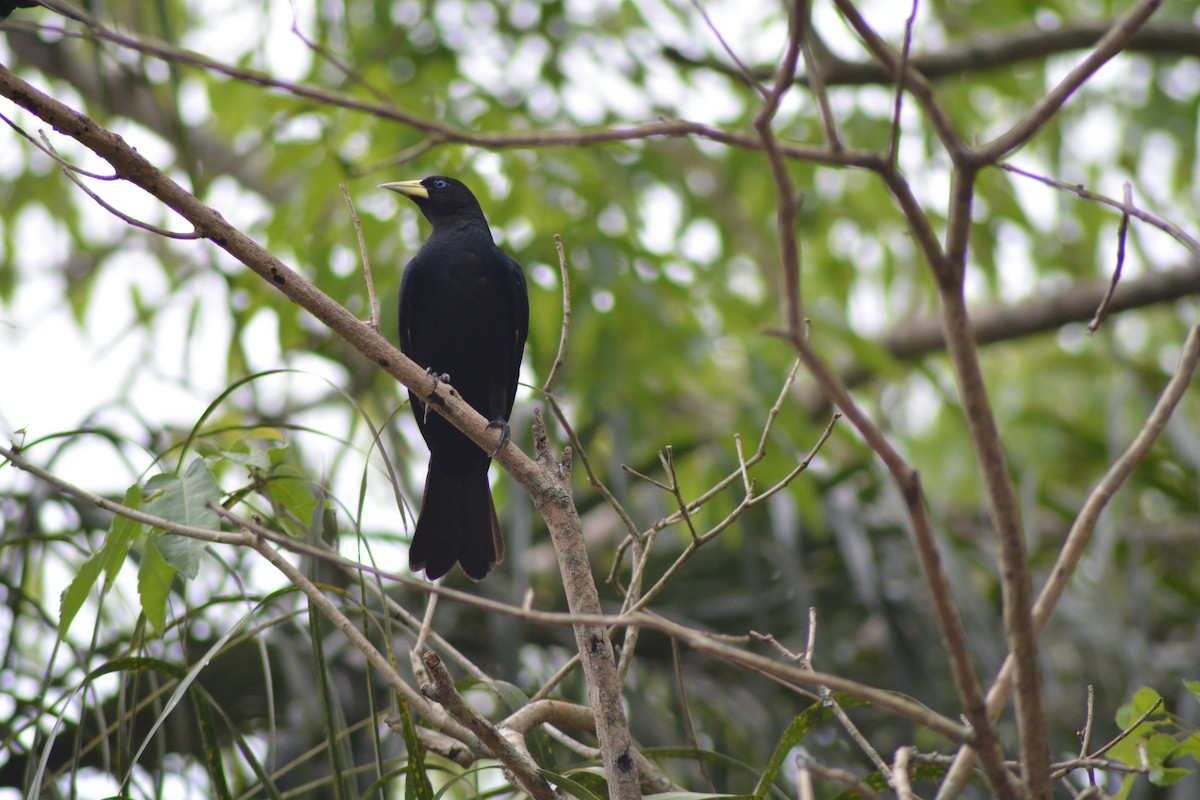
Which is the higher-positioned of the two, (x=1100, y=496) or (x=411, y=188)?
(x=411, y=188)

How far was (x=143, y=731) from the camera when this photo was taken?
3.36m

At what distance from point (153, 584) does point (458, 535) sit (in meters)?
1.35

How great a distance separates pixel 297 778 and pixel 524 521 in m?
1.13

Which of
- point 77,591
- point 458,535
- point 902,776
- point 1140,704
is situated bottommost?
point 902,776

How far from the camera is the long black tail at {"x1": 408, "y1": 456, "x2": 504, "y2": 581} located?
3.21 meters

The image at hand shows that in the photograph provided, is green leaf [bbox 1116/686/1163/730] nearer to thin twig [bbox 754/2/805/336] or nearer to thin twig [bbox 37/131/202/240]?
thin twig [bbox 754/2/805/336]

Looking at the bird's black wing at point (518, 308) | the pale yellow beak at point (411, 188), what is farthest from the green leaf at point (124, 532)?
the pale yellow beak at point (411, 188)

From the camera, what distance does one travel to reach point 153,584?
1919mm

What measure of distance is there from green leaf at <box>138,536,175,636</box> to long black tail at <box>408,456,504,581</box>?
49.5 inches

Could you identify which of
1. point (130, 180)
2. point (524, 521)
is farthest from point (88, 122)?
point (524, 521)

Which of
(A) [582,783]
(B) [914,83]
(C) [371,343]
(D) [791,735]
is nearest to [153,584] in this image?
(C) [371,343]

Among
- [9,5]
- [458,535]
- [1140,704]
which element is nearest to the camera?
[1140,704]

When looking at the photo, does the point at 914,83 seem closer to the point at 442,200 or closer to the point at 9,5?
the point at 9,5

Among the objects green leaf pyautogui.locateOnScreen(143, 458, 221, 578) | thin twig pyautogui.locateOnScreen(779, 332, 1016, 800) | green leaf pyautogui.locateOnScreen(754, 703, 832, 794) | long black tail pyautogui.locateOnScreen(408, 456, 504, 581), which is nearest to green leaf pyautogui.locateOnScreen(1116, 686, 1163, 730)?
green leaf pyautogui.locateOnScreen(754, 703, 832, 794)
